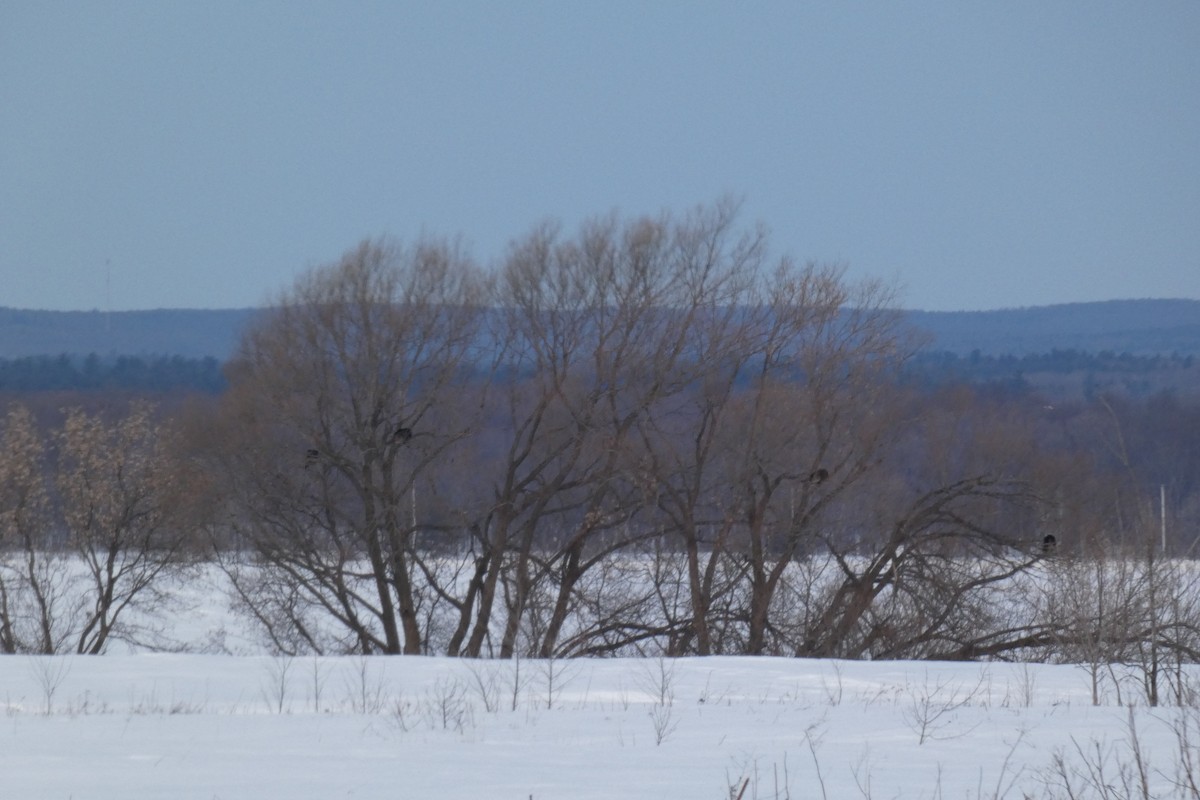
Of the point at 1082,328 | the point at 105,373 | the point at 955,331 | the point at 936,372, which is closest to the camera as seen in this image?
the point at 936,372

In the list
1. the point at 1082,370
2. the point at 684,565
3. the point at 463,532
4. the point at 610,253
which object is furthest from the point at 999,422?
the point at 1082,370

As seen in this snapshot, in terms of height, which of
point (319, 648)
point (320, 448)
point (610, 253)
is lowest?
point (319, 648)

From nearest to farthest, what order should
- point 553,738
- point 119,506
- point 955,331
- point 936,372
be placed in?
1. point 553,738
2. point 119,506
3. point 936,372
4. point 955,331

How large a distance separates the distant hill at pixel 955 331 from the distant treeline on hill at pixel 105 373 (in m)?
47.3

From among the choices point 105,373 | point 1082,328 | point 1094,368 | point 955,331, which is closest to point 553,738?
point 105,373

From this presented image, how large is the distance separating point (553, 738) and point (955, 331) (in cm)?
15271

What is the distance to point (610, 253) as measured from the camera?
30625 mm

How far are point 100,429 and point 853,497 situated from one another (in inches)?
733

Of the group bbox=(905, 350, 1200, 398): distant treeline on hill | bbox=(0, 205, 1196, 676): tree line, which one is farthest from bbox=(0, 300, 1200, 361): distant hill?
bbox=(0, 205, 1196, 676): tree line

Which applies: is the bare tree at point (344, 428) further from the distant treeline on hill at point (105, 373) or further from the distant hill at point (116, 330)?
the distant hill at point (116, 330)

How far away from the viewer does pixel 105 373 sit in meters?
81.0

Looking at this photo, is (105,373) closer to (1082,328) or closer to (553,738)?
(553,738)

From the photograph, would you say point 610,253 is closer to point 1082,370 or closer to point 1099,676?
point 1099,676

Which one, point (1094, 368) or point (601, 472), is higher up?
point (1094, 368)
